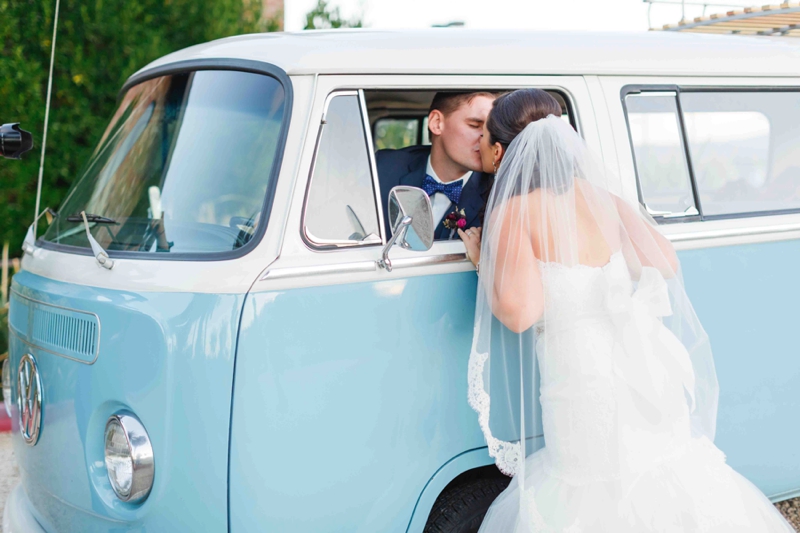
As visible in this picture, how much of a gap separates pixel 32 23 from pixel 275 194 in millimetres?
5643

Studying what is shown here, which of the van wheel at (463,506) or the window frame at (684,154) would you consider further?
the window frame at (684,154)

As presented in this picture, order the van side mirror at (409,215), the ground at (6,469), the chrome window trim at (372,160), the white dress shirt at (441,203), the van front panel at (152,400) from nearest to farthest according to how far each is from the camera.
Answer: the van front panel at (152,400) → the van side mirror at (409,215) → the chrome window trim at (372,160) → the white dress shirt at (441,203) → the ground at (6,469)

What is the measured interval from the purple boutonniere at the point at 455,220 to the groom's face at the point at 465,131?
0.89ft

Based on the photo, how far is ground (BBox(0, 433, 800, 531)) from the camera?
4.20m

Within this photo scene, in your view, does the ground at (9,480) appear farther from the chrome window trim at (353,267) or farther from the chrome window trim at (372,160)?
the chrome window trim at (372,160)

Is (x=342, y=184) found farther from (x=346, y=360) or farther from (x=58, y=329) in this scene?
(x=58, y=329)

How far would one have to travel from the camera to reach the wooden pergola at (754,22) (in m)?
3.98

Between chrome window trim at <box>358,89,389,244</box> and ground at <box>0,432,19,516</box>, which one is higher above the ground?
chrome window trim at <box>358,89,389,244</box>

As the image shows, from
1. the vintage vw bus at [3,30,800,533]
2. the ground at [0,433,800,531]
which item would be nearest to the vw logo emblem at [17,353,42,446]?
the vintage vw bus at [3,30,800,533]

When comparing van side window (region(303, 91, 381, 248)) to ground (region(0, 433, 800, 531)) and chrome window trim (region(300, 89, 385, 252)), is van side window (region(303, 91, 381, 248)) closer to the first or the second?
chrome window trim (region(300, 89, 385, 252))

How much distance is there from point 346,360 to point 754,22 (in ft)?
10.7

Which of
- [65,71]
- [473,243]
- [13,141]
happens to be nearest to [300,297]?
[473,243]

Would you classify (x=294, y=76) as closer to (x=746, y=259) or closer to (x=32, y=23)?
(x=746, y=259)

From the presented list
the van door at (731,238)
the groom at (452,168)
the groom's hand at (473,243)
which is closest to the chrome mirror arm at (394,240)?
the groom's hand at (473,243)
